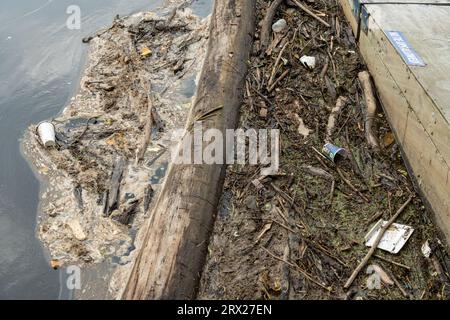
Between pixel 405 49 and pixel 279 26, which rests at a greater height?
pixel 405 49

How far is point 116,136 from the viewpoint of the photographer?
5.70 m

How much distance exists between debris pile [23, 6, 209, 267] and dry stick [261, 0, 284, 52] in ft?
2.73

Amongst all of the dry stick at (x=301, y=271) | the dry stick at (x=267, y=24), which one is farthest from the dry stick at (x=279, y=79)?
the dry stick at (x=301, y=271)

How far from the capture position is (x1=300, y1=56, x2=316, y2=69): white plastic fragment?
20.7 ft

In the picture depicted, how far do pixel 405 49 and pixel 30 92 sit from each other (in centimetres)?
450

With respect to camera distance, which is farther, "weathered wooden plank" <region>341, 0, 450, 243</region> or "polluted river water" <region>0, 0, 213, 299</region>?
"polluted river water" <region>0, 0, 213, 299</region>

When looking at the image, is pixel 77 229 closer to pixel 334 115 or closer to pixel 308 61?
pixel 334 115

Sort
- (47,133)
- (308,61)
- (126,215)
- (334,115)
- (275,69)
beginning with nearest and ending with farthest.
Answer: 1. (126,215)
2. (334,115)
3. (47,133)
4. (275,69)
5. (308,61)

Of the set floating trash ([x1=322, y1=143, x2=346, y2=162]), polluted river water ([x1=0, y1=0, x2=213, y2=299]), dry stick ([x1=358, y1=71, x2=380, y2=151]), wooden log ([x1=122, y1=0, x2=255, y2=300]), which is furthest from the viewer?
dry stick ([x1=358, y1=71, x2=380, y2=151])

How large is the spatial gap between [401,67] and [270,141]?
1.44 metres

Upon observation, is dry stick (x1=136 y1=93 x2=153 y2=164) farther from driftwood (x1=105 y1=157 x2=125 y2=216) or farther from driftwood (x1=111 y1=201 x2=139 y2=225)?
driftwood (x1=111 y1=201 x2=139 y2=225)

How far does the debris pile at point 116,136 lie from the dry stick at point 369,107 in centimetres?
199

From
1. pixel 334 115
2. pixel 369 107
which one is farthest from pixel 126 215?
pixel 369 107

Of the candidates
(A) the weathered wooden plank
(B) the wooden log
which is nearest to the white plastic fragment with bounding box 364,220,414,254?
(A) the weathered wooden plank
